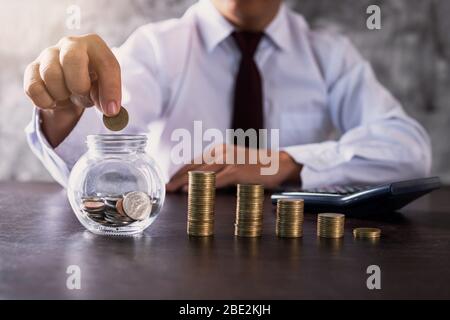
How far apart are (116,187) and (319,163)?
88 centimetres

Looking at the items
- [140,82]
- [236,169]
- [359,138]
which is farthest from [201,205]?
[140,82]

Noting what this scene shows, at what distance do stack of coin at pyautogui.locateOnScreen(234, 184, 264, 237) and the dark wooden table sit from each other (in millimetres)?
15

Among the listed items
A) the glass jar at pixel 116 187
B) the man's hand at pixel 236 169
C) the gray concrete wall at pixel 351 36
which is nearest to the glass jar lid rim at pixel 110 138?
the glass jar at pixel 116 187

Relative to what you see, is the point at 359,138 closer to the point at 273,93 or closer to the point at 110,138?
the point at 273,93

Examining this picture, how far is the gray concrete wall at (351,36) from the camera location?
2480 millimetres

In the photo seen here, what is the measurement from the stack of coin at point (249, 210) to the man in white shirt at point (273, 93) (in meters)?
0.76

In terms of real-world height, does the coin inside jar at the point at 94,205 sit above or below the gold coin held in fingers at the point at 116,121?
below

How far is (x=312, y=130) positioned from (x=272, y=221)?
119cm

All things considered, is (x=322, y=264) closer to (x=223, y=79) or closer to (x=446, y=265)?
(x=446, y=265)

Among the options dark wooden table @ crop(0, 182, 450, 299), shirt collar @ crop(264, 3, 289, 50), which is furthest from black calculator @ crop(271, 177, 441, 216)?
shirt collar @ crop(264, 3, 289, 50)

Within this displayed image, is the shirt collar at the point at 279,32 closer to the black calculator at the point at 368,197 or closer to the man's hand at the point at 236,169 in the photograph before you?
the man's hand at the point at 236,169

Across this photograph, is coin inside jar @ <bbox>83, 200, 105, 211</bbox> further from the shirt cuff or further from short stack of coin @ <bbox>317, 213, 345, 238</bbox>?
the shirt cuff

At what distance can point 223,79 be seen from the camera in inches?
77.2

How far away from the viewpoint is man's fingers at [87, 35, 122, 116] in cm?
87
